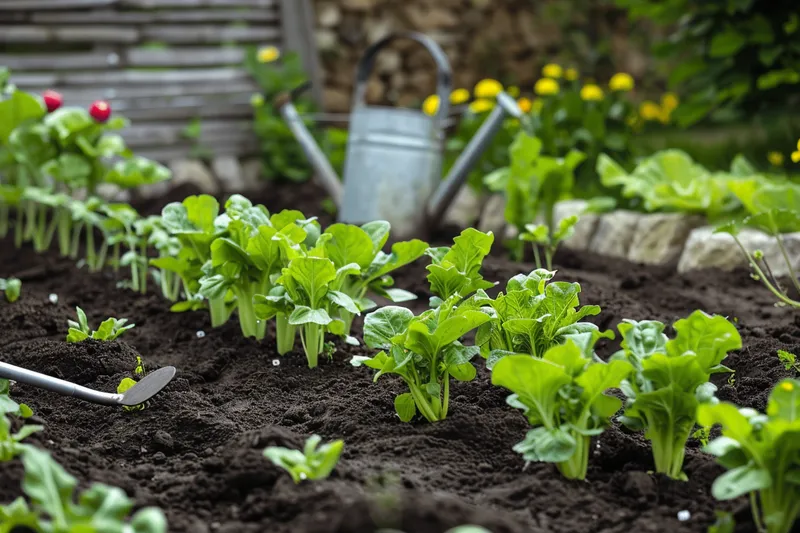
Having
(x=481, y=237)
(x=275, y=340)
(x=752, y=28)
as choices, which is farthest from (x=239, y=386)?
(x=752, y=28)

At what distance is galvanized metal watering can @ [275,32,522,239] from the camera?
3.47m

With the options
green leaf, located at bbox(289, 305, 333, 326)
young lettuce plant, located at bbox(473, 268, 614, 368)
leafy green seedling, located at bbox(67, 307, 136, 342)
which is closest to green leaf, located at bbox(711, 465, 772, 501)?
young lettuce plant, located at bbox(473, 268, 614, 368)

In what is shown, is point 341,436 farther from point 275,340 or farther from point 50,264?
point 50,264

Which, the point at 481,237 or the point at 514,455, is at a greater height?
the point at 481,237

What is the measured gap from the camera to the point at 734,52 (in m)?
3.87

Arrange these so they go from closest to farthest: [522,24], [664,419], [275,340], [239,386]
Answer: [664,419] < [239,386] < [275,340] < [522,24]

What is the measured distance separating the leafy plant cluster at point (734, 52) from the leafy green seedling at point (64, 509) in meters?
3.25

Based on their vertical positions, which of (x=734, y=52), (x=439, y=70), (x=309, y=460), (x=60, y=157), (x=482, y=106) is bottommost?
(x=309, y=460)

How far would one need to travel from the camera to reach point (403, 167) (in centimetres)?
353

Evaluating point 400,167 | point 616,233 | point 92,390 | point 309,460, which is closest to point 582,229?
point 616,233

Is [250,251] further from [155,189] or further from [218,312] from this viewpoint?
[155,189]

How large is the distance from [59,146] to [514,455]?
89.8 inches

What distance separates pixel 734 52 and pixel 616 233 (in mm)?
1118

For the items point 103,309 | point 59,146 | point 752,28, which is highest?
point 752,28
